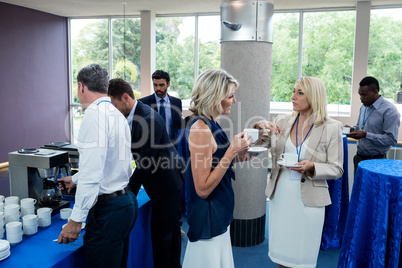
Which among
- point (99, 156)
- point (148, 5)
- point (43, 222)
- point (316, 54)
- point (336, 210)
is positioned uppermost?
point (148, 5)

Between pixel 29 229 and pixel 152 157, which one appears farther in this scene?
pixel 152 157

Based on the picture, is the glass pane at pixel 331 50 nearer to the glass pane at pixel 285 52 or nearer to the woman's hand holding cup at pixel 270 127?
the glass pane at pixel 285 52

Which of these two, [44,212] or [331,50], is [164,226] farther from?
[331,50]

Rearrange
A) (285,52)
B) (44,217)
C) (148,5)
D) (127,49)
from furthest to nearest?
(127,49)
(285,52)
(148,5)
(44,217)

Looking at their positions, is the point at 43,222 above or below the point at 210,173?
below

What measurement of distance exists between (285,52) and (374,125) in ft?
12.8

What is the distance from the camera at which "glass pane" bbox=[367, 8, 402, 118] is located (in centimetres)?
647

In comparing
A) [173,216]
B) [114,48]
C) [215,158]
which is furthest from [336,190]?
[114,48]

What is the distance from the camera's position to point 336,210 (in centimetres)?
318

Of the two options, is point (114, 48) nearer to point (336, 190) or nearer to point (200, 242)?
point (336, 190)

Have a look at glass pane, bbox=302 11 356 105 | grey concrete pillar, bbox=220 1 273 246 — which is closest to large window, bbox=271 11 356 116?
glass pane, bbox=302 11 356 105

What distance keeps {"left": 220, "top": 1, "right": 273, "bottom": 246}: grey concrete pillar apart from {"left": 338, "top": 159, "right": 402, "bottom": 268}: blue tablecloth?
107 centimetres

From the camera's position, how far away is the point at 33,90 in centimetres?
755

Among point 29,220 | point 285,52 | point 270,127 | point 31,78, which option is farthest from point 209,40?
point 29,220
